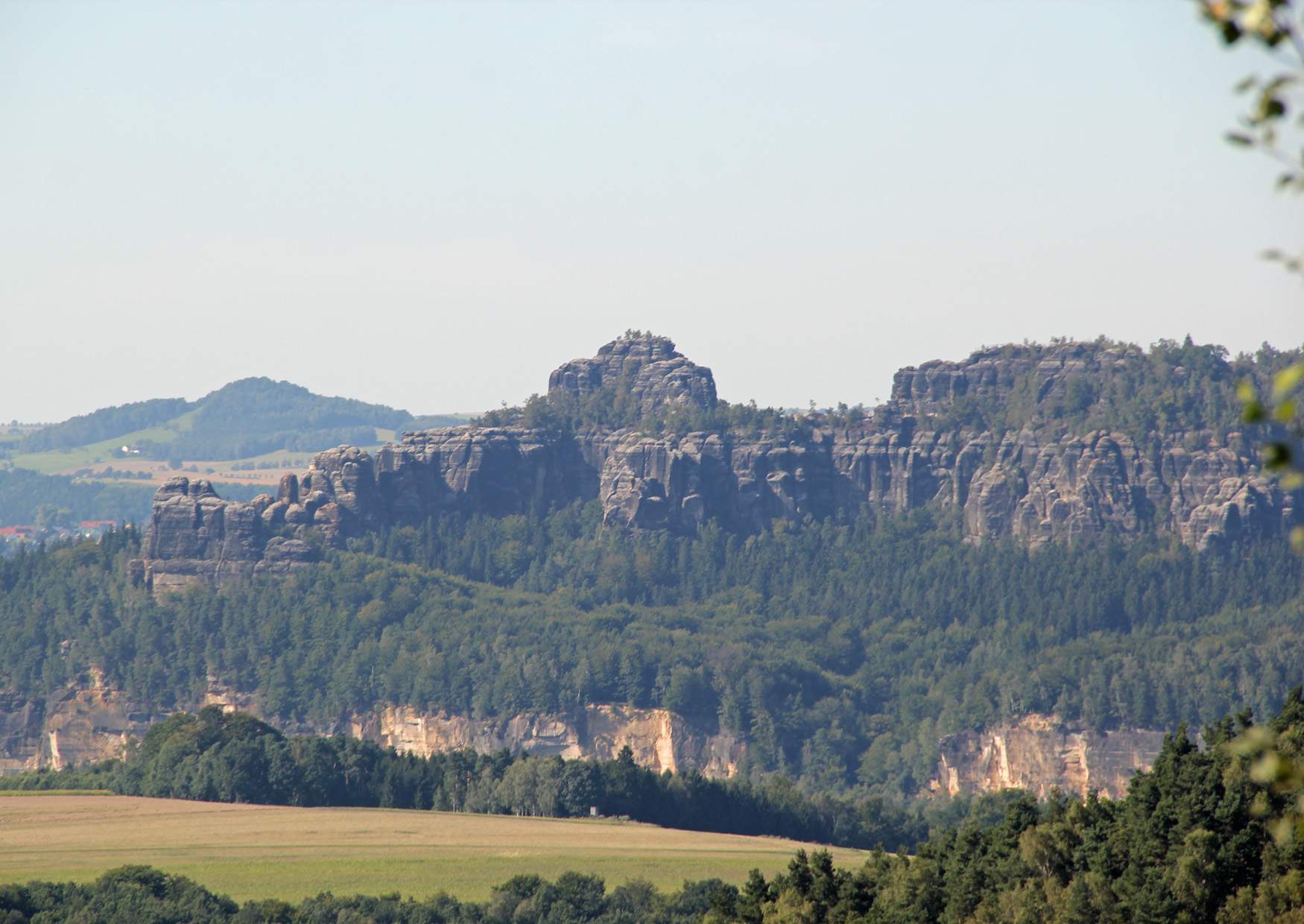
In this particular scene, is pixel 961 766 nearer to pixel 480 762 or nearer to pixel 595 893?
pixel 480 762

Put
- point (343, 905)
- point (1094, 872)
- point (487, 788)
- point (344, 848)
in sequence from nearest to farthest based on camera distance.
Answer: point (1094, 872), point (343, 905), point (344, 848), point (487, 788)

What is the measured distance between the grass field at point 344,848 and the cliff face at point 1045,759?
211ft

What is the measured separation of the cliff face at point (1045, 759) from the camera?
625ft

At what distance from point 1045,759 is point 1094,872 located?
132 metres

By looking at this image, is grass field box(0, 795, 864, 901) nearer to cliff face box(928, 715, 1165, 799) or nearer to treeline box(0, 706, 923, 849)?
treeline box(0, 706, 923, 849)

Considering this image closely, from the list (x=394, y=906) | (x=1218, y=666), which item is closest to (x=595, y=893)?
(x=394, y=906)

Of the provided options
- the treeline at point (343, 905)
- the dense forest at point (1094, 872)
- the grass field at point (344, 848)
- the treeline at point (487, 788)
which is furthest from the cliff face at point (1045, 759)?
the dense forest at point (1094, 872)

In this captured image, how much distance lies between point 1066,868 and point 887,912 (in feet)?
19.0

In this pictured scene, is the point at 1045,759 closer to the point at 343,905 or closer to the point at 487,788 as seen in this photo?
the point at 487,788

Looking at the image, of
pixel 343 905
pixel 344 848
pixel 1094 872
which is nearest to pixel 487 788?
pixel 344 848

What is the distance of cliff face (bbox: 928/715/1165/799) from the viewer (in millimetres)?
190625

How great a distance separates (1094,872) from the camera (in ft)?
217

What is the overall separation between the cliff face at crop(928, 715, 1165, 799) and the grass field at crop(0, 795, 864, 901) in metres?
64.3

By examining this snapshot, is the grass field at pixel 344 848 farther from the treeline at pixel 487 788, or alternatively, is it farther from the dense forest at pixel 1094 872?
the dense forest at pixel 1094 872
